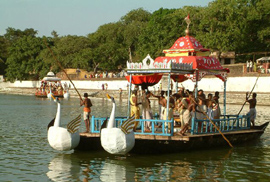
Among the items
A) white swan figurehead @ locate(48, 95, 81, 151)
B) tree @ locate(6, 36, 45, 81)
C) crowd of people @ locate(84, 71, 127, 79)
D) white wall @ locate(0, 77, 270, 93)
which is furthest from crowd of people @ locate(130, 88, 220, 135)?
tree @ locate(6, 36, 45, 81)

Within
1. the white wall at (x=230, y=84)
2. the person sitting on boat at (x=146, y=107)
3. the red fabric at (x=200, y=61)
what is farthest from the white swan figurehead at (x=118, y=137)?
the white wall at (x=230, y=84)

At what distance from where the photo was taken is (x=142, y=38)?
56844mm

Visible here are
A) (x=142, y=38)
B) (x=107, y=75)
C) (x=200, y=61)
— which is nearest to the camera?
(x=200, y=61)

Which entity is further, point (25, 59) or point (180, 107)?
point (25, 59)

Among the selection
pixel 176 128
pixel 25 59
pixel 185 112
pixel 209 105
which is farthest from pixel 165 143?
pixel 25 59

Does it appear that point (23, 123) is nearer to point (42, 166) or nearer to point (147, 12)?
point (42, 166)

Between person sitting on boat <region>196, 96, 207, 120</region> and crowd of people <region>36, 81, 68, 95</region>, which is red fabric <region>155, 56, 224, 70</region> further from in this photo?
crowd of people <region>36, 81, 68, 95</region>

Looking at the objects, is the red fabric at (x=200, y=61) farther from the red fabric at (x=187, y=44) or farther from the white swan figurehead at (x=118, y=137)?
the white swan figurehead at (x=118, y=137)

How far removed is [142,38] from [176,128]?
41.7m

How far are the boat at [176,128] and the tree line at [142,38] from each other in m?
29.8

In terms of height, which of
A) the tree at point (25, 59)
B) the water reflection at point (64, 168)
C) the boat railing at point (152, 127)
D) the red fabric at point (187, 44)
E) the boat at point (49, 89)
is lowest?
the water reflection at point (64, 168)

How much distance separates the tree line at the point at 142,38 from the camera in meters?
46.8

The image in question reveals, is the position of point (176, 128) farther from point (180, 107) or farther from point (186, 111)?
point (186, 111)

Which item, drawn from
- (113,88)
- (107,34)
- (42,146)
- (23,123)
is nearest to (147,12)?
(107,34)
